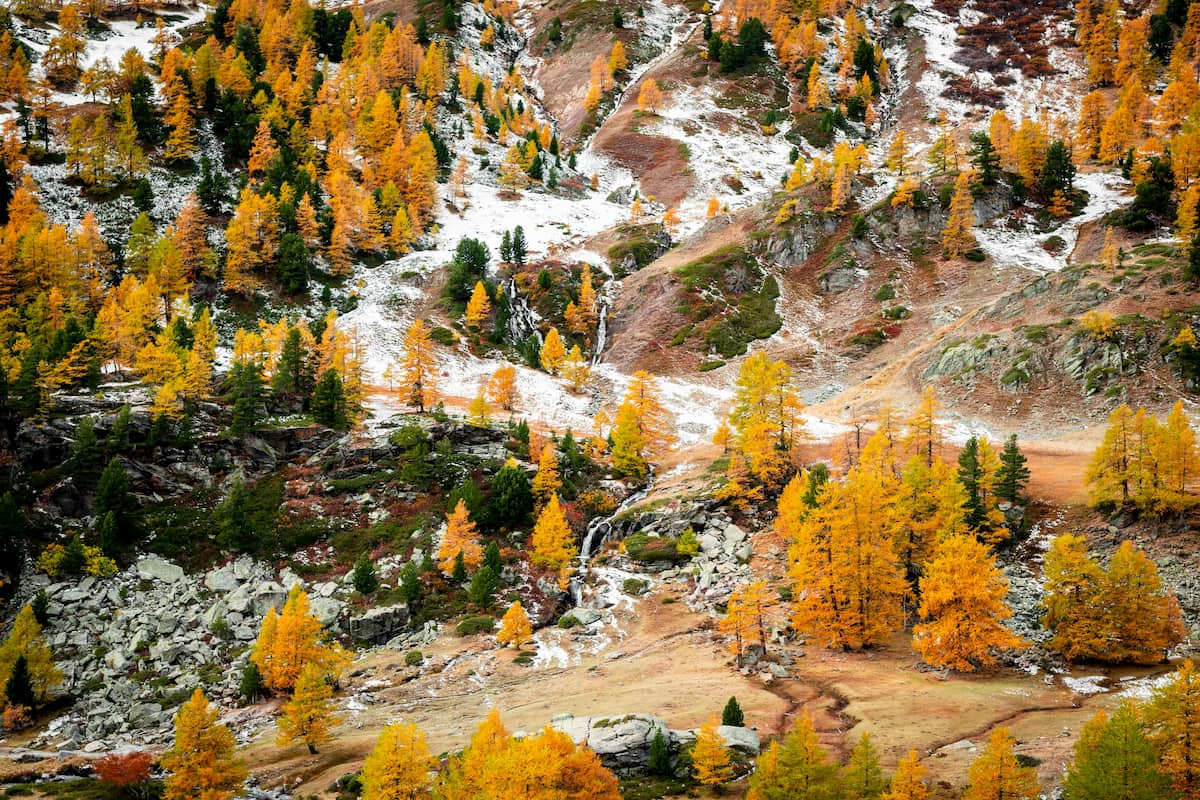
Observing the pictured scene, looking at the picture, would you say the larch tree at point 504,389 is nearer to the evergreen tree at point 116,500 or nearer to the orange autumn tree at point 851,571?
the evergreen tree at point 116,500

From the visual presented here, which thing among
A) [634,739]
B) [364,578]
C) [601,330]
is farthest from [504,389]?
[634,739]

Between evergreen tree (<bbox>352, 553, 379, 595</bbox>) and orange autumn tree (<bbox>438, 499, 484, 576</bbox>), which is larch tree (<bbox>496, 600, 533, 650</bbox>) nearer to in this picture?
orange autumn tree (<bbox>438, 499, 484, 576</bbox>)

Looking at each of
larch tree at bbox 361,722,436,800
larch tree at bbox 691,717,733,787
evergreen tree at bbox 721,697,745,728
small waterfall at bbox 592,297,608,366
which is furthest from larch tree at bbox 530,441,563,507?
small waterfall at bbox 592,297,608,366

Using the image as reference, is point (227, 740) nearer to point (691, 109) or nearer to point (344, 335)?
→ point (344, 335)

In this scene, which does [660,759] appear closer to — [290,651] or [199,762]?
[199,762]

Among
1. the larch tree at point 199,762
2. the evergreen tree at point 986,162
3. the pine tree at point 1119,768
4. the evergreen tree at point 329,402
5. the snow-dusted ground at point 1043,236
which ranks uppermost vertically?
the evergreen tree at point 986,162

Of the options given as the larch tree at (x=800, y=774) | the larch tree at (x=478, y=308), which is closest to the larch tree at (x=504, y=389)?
the larch tree at (x=478, y=308)
